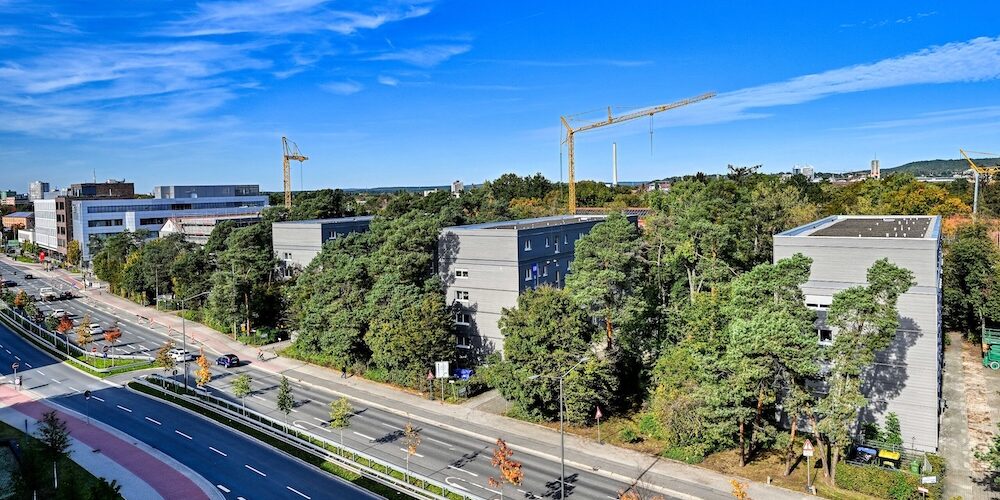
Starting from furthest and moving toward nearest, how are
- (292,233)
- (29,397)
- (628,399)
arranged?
(292,233), (29,397), (628,399)

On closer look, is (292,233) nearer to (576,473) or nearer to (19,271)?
(576,473)

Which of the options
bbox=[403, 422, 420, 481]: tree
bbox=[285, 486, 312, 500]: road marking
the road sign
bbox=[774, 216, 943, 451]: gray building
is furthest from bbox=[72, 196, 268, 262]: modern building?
bbox=[774, 216, 943, 451]: gray building

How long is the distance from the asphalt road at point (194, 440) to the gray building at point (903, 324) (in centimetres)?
2979

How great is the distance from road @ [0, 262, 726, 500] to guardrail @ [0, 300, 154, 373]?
35.5 feet

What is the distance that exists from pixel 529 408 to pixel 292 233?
44235mm

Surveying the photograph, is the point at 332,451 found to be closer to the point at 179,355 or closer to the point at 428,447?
the point at 428,447

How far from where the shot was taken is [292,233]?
7912 cm

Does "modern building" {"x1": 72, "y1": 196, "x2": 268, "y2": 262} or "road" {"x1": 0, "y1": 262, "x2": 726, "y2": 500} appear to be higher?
"modern building" {"x1": 72, "y1": 196, "x2": 268, "y2": 262}

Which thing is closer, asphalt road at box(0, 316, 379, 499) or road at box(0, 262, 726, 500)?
road at box(0, 262, 726, 500)

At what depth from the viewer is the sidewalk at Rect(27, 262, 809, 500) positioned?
3641 cm

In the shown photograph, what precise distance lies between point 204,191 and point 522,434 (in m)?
142

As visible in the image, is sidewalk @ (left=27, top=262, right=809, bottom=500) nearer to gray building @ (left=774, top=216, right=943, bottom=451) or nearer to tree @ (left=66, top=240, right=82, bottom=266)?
gray building @ (left=774, top=216, right=943, bottom=451)

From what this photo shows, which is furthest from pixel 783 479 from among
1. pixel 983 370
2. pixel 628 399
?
pixel 983 370

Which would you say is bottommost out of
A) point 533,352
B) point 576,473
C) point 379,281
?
point 576,473
